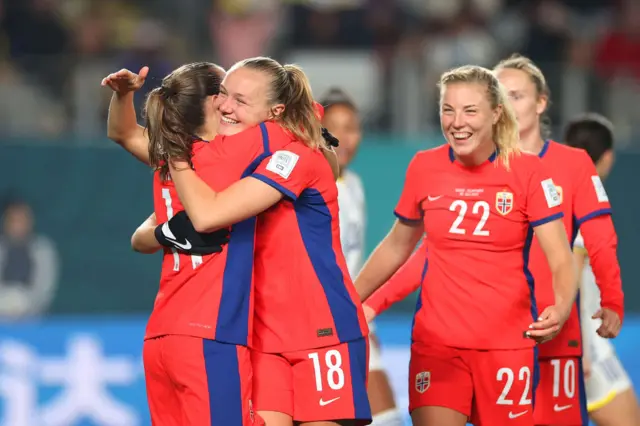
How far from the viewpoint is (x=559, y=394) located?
6.09m

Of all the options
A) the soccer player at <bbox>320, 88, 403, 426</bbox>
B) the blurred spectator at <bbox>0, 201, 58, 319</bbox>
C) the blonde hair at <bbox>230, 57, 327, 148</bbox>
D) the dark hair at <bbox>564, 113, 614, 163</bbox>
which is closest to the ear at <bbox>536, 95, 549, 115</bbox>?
the dark hair at <bbox>564, 113, 614, 163</bbox>

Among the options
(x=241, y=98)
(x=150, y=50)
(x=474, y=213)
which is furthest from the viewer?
(x=150, y=50)

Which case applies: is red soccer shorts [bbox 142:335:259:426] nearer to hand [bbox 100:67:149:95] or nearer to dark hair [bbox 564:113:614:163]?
hand [bbox 100:67:149:95]

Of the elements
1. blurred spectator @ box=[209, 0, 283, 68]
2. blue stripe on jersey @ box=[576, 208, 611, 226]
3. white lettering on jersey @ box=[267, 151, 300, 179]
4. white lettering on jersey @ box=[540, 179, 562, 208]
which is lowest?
blue stripe on jersey @ box=[576, 208, 611, 226]

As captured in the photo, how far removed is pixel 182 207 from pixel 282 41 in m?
7.51

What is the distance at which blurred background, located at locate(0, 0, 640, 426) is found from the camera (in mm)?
11742

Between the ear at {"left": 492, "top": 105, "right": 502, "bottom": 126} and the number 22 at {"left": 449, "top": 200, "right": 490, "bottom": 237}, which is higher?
the ear at {"left": 492, "top": 105, "right": 502, "bottom": 126}

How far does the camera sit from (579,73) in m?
11.5

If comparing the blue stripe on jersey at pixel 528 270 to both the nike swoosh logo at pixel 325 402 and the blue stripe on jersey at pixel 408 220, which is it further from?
the nike swoosh logo at pixel 325 402

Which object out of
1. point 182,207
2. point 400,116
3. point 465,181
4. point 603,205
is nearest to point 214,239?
point 182,207

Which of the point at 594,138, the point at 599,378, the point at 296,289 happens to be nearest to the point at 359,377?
the point at 296,289

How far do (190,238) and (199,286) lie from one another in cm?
18

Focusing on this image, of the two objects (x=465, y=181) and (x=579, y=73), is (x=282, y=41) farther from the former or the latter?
(x=465, y=181)

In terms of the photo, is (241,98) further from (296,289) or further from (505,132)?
(505,132)
